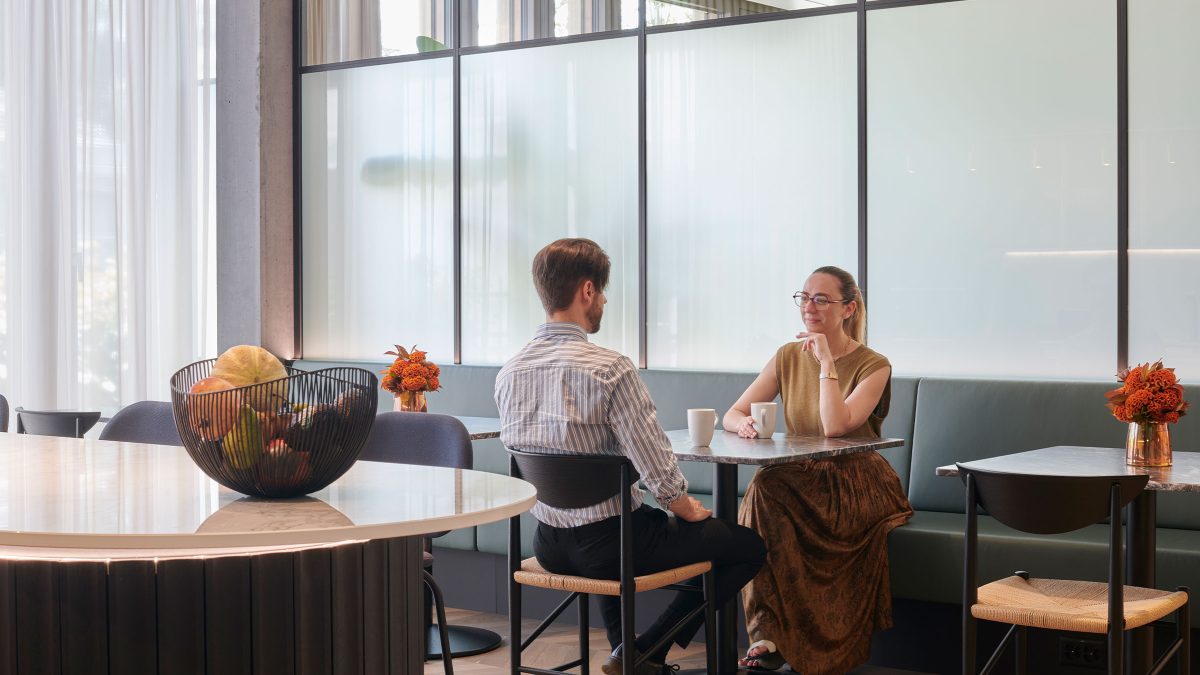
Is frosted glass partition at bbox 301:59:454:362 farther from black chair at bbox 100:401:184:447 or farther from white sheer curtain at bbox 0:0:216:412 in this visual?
black chair at bbox 100:401:184:447

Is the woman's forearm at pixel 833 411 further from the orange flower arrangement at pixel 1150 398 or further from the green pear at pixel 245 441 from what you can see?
the green pear at pixel 245 441

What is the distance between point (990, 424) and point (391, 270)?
10.2ft

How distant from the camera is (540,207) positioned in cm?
582

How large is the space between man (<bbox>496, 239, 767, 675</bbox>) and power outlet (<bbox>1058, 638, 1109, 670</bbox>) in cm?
109

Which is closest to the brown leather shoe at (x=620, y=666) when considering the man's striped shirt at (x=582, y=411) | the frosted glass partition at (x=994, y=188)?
the man's striped shirt at (x=582, y=411)

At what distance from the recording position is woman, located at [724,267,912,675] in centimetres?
378

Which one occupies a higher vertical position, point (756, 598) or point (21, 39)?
point (21, 39)

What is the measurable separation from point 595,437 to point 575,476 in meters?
0.12

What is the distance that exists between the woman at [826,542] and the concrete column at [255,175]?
131 inches

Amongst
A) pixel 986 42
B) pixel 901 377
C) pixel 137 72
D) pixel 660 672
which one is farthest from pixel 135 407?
pixel 137 72

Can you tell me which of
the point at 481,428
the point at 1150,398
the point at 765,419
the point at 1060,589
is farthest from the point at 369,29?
the point at 1060,589

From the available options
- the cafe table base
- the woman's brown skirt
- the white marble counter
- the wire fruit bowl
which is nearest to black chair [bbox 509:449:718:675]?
the woman's brown skirt

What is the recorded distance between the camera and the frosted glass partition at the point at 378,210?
6.12m

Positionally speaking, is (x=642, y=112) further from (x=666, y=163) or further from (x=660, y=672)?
(x=660, y=672)
